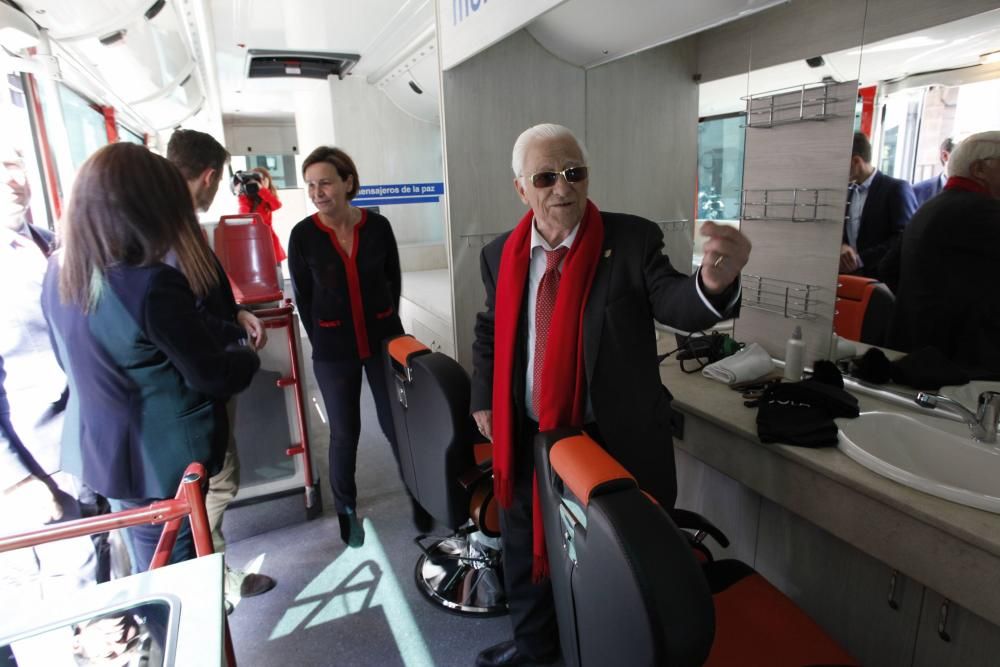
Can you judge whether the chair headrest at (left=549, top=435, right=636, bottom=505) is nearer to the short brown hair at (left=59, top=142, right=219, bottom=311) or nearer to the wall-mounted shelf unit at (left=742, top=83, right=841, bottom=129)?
the short brown hair at (left=59, top=142, right=219, bottom=311)

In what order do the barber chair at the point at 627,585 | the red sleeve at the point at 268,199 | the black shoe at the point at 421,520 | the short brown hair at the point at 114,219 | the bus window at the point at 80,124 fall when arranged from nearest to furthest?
the barber chair at the point at 627,585
the short brown hair at the point at 114,219
the black shoe at the point at 421,520
the bus window at the point at 80,124
the red sleeve at the point at 268,199

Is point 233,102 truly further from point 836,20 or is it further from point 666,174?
point 836,20

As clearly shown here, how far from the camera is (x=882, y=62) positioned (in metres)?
1.58

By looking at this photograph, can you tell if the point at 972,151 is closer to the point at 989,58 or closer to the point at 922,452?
the point at 989,58

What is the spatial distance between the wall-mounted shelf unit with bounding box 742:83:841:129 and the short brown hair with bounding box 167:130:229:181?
1.87m

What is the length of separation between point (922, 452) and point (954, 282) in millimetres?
475

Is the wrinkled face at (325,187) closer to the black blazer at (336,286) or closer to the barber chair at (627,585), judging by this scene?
the black blazer at (336,286)

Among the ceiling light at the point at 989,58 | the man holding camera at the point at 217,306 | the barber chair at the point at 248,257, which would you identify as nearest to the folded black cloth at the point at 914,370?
the ceiling light at the point at 989,58

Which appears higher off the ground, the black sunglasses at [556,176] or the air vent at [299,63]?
the air vent at [299,63]

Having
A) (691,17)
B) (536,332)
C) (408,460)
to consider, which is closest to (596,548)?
(536,332)

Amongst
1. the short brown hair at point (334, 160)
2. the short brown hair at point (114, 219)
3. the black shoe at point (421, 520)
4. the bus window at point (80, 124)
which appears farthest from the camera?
the bus window at point (80, 124)

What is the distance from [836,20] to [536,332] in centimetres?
128

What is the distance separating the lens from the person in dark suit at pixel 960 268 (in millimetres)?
1438

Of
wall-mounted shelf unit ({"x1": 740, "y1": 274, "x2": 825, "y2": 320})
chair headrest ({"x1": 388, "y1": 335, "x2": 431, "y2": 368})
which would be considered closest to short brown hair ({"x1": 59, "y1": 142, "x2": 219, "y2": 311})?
chair headrest ({"x1": 388, "y1": 335, "x2": 431, "y2": 368})
